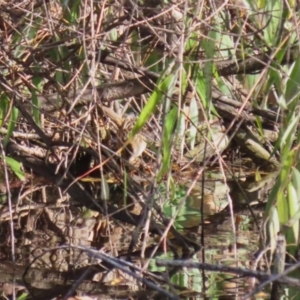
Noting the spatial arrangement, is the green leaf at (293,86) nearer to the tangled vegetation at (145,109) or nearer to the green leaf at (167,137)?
the tangled vegetation at (145,109)

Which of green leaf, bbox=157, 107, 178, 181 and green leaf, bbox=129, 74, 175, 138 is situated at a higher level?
green leaf, bbox=129, 74, 175, 138

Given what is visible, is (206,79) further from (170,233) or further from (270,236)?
(170,233)

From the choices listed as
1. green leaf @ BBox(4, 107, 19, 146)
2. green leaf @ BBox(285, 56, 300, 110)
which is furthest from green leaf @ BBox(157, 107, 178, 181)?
green leaf @ BBox(4, 107, 19, 146)

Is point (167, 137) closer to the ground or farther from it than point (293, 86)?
closer to the ground

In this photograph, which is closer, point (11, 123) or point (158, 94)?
point (158, 94)

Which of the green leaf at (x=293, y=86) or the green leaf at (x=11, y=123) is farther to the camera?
the green leaf at (x=11, y=123)

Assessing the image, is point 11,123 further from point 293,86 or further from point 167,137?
point 293,86

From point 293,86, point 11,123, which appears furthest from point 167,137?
point 11,123

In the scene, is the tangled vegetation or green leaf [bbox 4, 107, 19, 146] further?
green leaf [bbox 4, 107, 19, 146]

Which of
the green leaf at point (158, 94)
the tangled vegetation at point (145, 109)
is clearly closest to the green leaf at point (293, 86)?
the tangled vegetation at point (145, 109)

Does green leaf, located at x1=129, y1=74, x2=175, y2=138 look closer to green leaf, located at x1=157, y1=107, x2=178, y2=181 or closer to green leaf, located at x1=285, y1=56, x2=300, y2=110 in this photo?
green leaf, located at x1=157, y1=107, x2=178, y2=181

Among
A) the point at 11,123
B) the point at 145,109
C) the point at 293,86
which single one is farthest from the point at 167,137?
the point at 11,123

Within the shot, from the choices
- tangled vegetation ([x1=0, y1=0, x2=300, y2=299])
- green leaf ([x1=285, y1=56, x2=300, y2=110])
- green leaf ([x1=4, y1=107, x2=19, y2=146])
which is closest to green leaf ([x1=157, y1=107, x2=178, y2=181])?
tangled vegetation ([x1=0, y1=0, x2=300, y2=299])

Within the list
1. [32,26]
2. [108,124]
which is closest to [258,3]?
[32,26]
